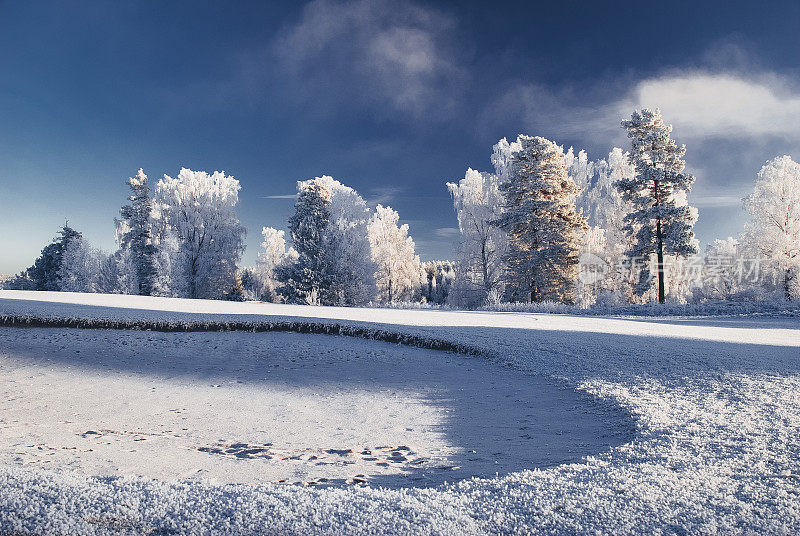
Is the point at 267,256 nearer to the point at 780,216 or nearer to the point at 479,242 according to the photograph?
the point at 479,242

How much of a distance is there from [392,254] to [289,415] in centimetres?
2764

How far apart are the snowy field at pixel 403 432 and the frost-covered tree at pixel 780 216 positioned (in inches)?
596

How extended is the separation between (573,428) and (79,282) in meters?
36.9

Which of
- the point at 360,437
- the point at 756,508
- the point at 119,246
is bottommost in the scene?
the point at 360,437

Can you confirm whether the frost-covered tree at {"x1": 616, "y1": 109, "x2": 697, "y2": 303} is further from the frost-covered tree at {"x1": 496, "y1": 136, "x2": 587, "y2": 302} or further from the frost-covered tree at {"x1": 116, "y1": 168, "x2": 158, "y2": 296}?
the frost-covered tree at {"x1": 116, "y1": 168, "x2": 158, "y2": 296}

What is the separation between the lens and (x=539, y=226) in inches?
803

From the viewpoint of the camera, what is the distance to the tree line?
19438mm

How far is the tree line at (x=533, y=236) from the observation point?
1944cm

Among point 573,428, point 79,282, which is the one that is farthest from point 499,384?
point 79,282

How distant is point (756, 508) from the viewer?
169 centimetres

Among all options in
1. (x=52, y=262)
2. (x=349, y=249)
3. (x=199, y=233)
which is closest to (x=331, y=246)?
(x=349, y=249)

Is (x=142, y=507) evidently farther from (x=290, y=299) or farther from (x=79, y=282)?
(x=79, y=282)

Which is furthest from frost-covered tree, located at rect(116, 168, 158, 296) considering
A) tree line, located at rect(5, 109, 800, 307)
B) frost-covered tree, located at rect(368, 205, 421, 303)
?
frost-covered tree, located at rect(368, 205, 421, 303)

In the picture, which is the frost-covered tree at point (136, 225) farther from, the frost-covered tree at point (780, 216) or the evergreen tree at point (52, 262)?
the frost-covered tree at point (780, 216)
